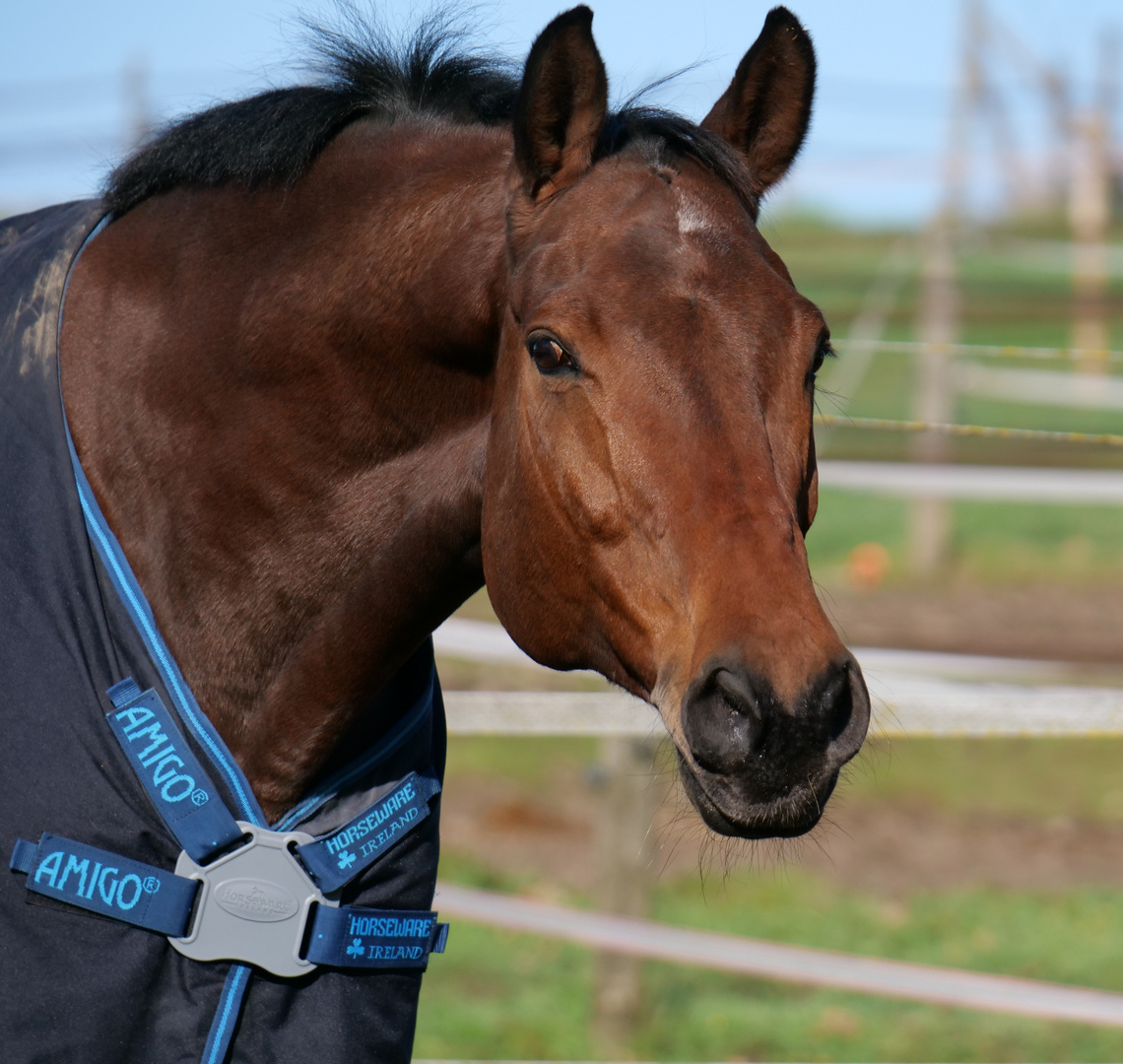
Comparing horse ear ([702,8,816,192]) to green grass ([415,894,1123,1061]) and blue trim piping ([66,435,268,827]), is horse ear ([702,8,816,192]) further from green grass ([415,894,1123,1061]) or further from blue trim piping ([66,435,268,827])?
green grass ([415,894,1123,1061])

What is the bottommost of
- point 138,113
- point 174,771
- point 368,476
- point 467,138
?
point 138,113

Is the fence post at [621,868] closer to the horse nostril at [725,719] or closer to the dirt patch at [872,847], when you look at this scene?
the dirt patch at [872,847]

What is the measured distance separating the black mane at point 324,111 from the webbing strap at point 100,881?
102 centimetres

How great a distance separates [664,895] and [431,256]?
3.93 m

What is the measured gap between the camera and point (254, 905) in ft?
6.31

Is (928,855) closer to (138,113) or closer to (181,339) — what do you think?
(181,339)

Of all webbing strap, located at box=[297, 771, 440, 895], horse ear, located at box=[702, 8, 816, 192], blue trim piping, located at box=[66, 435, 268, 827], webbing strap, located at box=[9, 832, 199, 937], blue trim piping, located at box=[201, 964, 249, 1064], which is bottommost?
blue trim piping, located at box=[201, 964, 249, 1064]

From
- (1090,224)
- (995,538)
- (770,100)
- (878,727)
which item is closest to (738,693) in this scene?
(770,100)

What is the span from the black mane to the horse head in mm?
155

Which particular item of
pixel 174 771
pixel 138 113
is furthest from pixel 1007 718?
pixel 138 113

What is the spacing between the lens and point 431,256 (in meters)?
1.97

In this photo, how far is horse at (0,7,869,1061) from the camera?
1.76 m

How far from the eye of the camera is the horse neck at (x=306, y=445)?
1985 mm

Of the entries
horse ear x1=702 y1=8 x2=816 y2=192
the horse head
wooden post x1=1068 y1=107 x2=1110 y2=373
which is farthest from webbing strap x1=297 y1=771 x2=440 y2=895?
wooden post x1=1068 y1=107 x2=1110 y2=373
